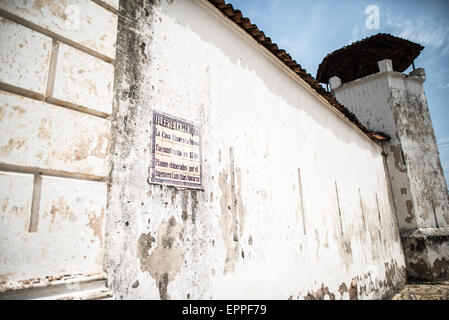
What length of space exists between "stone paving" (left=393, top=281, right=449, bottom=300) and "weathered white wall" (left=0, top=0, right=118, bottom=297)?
299 inches

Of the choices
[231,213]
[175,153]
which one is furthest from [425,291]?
[175,153]

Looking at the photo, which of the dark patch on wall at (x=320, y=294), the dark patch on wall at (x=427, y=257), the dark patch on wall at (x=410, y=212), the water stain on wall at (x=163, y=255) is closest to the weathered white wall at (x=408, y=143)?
the dark patch on wall at (x=410, y=212)

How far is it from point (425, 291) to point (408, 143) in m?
4.58

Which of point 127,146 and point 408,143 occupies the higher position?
point 408,143

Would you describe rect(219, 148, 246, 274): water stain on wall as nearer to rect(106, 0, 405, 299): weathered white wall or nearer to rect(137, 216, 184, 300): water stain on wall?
rect(106, 0, 405, 299): weathered white wall

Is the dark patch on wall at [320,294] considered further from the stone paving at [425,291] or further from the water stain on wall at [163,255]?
the stone paving at [425,291]

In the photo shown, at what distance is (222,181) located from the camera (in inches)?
117

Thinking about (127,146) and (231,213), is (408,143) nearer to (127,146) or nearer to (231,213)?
(231,213)

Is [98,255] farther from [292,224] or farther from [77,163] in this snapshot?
[292,224]

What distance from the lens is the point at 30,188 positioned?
5.27 feet

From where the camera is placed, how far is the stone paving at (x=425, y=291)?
648 centimetres

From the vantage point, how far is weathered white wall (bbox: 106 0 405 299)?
2.15m

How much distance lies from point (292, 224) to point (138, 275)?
97.7 inches

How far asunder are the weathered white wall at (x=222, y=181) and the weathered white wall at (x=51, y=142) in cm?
16
